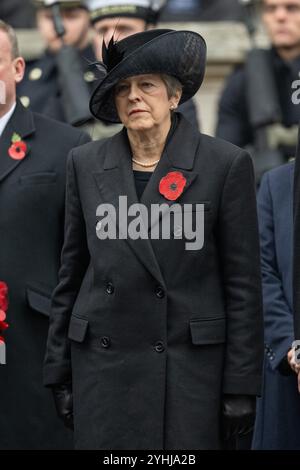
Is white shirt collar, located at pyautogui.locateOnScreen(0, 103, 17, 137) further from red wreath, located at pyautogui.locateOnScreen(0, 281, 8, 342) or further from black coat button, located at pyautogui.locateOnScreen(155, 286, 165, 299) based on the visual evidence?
black coat button, located at pyautogui.locateOnScreen(155, 286, 165, 299)

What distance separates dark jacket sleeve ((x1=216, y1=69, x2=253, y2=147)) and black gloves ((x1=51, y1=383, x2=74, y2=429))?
2.28 metres

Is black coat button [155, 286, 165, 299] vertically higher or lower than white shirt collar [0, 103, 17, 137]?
lower

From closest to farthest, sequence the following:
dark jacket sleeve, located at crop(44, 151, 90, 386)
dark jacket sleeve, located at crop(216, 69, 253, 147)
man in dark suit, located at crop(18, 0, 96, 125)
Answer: dark jacket sleeve, located at crop(44, 151, 90, 386) < dark jacket sleeve, located at crop(216, 69, 253, 147) < man in dark suit, located at crop(18, 0, 96, 125)

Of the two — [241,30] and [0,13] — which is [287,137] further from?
[0,13]

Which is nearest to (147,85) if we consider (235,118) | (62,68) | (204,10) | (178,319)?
(178,319)

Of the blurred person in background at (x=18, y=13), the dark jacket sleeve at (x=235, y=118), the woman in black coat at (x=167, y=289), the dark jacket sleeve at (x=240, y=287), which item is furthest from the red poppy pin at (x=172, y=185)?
the blurred person in background at (x=18, y=13)

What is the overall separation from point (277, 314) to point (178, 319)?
66 centimetres

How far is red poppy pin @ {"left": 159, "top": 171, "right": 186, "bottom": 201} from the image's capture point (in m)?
5.08

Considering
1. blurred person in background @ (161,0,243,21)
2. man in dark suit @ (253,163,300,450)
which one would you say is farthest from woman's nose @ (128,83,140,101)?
blurred person in background @ (161,0,243,21)

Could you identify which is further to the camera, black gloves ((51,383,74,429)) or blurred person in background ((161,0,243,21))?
blurred person in background ((161,0,243,21))

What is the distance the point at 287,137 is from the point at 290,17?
2.04ft

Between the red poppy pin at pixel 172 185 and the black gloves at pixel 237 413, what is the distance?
28.7 inches

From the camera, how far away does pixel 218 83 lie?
9523 millimetres

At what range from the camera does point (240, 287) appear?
5.07 m
